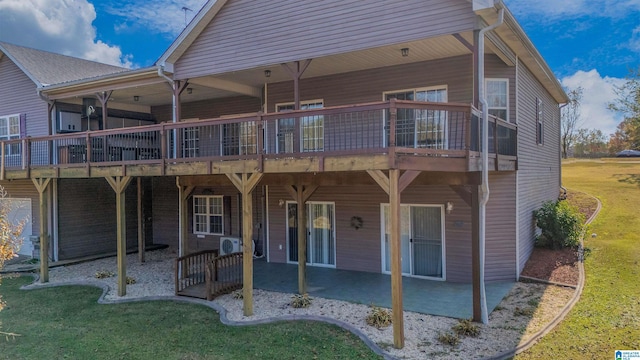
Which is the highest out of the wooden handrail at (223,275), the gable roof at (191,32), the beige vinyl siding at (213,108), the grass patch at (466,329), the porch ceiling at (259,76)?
the gable roof at (191,32)

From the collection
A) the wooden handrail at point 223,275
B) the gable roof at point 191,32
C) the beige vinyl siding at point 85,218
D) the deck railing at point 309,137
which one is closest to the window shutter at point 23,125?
the deck railing at point 309,137

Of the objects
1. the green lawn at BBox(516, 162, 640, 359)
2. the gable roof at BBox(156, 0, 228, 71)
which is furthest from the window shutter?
the green lawn at BBox(516, 162, 640, 359)

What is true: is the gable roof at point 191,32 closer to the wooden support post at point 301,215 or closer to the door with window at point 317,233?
the wooden support post at point 301,215

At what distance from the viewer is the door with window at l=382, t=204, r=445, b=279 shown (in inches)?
431

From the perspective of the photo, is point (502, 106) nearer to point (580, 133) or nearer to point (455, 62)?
point (455, 62)

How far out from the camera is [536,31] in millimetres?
27641

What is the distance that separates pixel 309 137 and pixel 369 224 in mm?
3226

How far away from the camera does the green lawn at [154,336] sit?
22.1 feet

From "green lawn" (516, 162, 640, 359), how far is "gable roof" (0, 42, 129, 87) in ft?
55.6

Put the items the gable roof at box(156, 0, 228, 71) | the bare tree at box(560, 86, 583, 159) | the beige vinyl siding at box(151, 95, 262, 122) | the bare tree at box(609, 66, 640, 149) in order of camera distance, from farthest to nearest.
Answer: the bare tree at box(560, 86, 583, 159), the bare tree at box(609, 66, 640, 149), the beige vinyl siding at box(151, 95, 262, 122), the gable roof at box(156, 0, 228, 71)

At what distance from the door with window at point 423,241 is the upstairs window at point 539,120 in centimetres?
512

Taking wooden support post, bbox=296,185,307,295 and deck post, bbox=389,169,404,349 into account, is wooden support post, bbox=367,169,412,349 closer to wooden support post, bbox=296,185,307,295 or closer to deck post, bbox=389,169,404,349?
deck post, bbox=389,169,404,349

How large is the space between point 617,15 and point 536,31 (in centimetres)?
941

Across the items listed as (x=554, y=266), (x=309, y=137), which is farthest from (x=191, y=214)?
(x=554, y=266)
